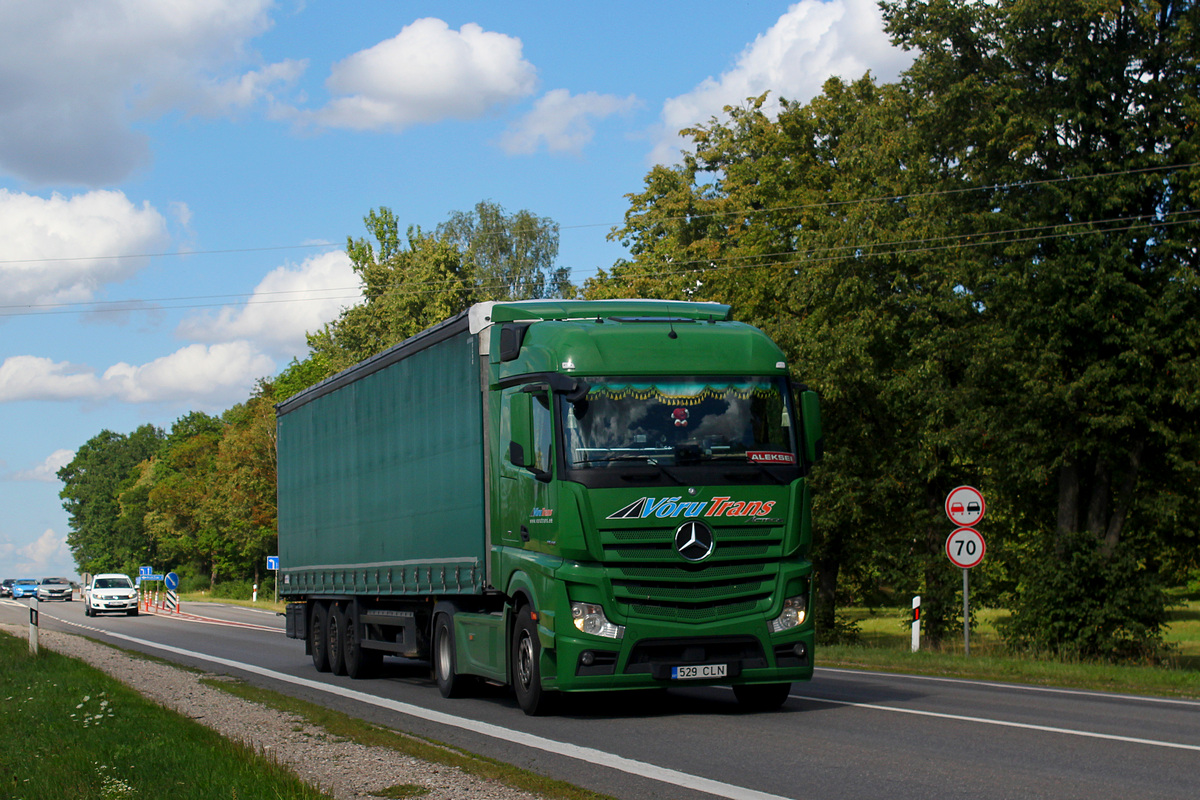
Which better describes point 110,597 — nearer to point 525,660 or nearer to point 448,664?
point 448,664

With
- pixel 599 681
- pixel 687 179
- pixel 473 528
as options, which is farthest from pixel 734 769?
pixel 687 179

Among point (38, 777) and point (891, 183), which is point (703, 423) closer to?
point (38, 777)

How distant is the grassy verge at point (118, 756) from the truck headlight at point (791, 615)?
4746 millimetres

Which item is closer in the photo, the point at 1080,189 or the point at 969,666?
the point at 969,666

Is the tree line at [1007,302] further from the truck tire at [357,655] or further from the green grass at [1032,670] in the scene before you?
the truck tire at [357,655]

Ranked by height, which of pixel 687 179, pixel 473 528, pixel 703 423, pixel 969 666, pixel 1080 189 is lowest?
pixel 969 666

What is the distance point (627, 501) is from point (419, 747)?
9.15 feet

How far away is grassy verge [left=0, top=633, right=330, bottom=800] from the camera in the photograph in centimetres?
816

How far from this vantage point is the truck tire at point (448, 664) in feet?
48.2

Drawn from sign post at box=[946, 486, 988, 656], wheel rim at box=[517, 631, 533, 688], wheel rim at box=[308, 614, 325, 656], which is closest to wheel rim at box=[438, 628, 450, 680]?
wheel rim at box=[517, 631, 533, 688]

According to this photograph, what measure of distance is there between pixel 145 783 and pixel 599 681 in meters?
4.23

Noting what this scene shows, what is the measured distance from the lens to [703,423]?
12.1 m

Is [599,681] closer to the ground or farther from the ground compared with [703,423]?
closer to the ground

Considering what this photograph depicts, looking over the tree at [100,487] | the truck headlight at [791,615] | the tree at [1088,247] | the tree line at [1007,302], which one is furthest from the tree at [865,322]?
the tree at [100,487]
